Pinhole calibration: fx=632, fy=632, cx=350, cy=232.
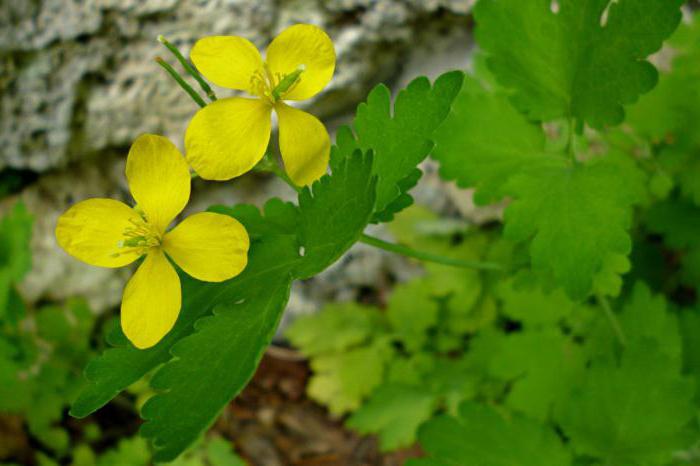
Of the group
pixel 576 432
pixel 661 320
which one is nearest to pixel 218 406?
pixel 576 432

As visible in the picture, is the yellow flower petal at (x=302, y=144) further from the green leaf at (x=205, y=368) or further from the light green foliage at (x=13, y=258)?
the light green foliage at (x=13, y=258)

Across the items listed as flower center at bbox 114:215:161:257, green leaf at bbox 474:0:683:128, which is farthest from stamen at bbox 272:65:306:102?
green leaf at bbox 474:0:683:128

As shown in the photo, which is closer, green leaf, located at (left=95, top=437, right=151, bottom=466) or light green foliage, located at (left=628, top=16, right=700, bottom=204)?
light green foliage, located at (left=628, top=16, right=700, bottom=204)

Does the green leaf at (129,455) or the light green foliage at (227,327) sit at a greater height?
the light green foliage at (227,327)

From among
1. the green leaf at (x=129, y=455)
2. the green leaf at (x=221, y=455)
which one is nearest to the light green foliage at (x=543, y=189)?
the green leaf at (x=221, y=455)

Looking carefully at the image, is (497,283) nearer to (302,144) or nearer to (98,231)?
(302,144)

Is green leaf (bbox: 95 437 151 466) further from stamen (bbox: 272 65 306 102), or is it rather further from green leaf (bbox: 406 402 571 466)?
stamen (bbox: 272 65 306 102)

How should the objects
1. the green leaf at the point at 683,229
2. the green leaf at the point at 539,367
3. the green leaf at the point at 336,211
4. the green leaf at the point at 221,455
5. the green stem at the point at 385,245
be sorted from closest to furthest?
the green leaf at the point at 336,211 → the green stem at the point at 385,245 → the green leaf at the point at 539,367 → the green leaf at the point at 683,229 → the green leaf at the point at 221,455
